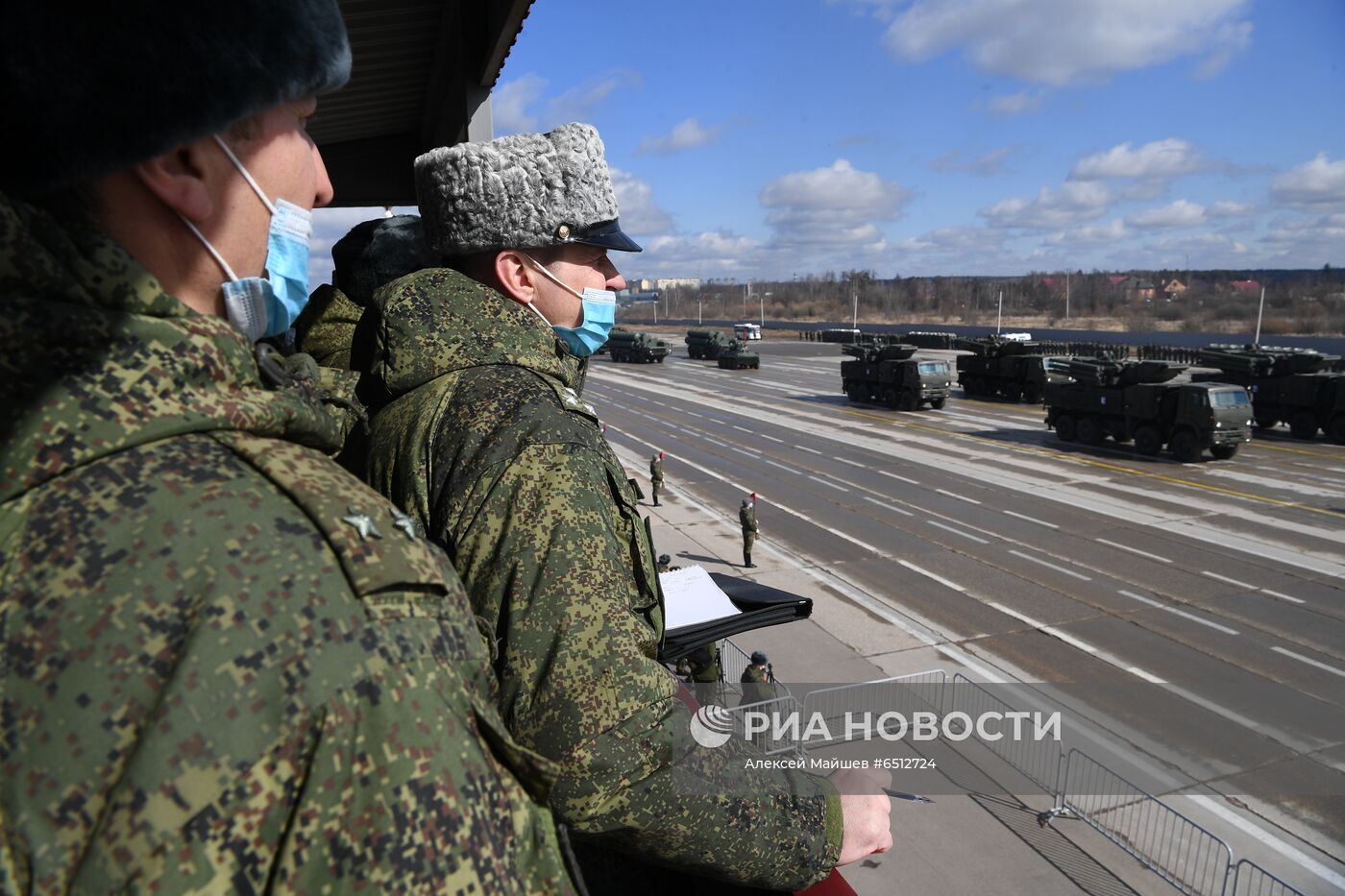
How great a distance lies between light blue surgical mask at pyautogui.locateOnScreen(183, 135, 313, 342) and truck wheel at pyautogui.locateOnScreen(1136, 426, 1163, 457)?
28.4 meters

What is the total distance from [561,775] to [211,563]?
2.48ft

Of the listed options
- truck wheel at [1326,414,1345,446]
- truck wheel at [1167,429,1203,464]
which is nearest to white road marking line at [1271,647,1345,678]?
truck wheel at [1167,429,1203,464]

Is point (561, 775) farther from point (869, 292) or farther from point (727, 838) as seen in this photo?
point (869, 292)

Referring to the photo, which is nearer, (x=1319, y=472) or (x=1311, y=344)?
(x=1319, y=472)

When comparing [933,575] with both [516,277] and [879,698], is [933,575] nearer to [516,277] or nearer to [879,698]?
[879,698]

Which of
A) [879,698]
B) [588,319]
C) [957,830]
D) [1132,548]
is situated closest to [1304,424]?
[1132,548]

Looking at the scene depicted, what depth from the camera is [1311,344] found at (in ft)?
212

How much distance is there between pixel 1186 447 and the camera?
2456cm

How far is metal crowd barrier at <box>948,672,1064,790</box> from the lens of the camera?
8508 millimetres

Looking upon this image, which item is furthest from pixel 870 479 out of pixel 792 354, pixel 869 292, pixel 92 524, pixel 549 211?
pixel 869 292

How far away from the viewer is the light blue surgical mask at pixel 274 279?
1.19 meters

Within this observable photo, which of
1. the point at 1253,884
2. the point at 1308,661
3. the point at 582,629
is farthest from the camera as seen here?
the point at 1308,661

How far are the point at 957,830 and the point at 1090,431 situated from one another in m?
23.0

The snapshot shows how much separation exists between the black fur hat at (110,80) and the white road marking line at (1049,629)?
1260 centimetres
